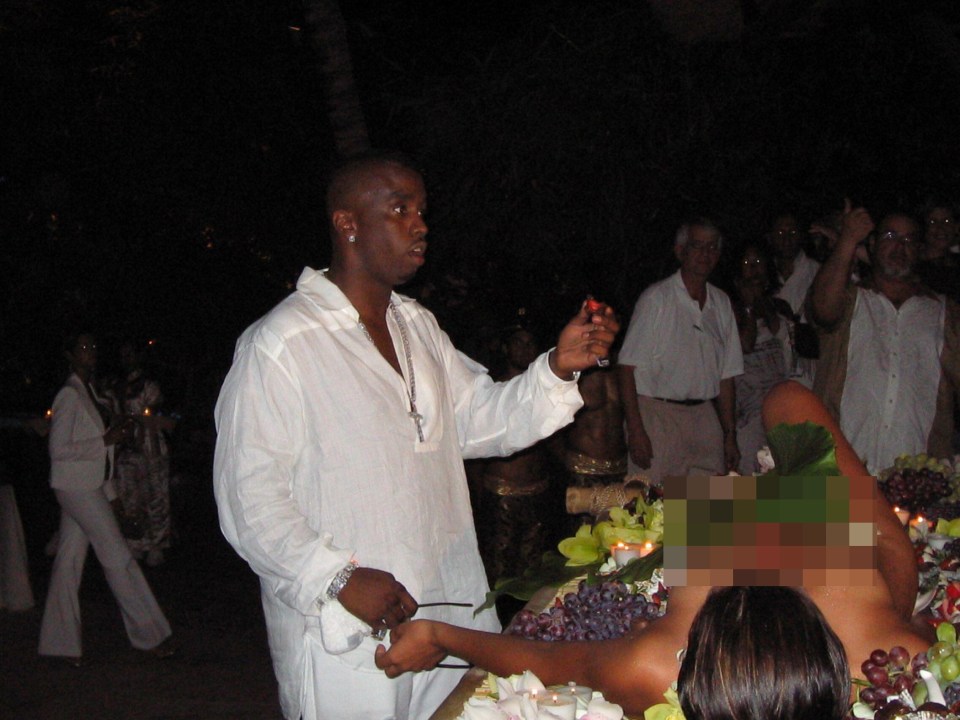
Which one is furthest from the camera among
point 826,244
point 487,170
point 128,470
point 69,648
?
point 128,470

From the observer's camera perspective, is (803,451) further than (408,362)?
No

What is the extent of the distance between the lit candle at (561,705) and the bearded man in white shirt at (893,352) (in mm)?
3353

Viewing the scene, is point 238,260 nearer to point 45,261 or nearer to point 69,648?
point 45,261

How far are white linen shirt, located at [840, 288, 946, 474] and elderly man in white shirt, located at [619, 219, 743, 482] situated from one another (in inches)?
46.1

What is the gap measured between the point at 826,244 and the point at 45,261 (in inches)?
348

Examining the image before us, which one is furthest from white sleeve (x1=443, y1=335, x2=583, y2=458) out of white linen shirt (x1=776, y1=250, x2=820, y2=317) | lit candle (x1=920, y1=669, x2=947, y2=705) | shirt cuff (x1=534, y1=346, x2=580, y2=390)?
white linen shirt (x1=776, y1=250, x2=820, y2=317)

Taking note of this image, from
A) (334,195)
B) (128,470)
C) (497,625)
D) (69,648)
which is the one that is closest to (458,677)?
(497,625)

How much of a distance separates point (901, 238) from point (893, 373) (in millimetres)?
608

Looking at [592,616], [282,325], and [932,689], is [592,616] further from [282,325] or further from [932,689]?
[282,325]

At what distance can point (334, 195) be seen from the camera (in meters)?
3.25

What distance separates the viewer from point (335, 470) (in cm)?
298

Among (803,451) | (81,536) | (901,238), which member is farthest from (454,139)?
(803,451)

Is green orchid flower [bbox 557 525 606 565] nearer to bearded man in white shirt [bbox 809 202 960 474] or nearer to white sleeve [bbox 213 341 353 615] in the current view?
white sleeve [bbox 213 341 353 615]

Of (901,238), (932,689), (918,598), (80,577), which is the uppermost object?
(901,238)
